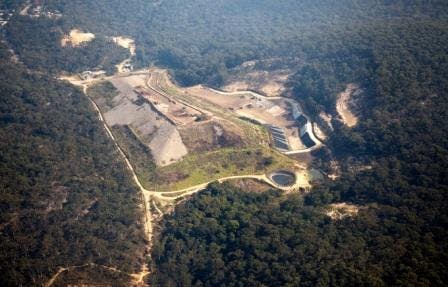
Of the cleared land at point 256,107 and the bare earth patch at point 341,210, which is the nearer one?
the bare earth patch at point 341,210

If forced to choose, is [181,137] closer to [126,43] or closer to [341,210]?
[341,210]

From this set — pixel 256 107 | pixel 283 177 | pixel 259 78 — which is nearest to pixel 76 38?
pixel 259 78

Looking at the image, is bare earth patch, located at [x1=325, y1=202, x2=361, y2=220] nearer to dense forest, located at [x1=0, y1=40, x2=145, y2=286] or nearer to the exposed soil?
the exposed soil

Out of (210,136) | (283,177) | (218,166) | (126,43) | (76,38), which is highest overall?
(283,177)

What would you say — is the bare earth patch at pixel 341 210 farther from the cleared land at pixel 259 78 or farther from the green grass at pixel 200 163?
the cleared land at pixel 259 78

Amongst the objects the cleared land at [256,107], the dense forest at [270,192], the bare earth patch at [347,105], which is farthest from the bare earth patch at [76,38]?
the bare earth patch at [347,105]

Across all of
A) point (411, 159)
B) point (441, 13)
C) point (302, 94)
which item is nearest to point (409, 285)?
point (411, 159)

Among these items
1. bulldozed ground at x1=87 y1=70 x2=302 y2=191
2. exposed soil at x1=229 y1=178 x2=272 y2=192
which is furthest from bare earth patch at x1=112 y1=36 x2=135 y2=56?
exposed soil at x1=229 y1=178 x2=272 y2=192

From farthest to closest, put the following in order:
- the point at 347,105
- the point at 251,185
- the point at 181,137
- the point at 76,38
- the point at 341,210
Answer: the point at 76,38
the point at 347,105
the point at 181,137
the point at 251,185
the point at 341,210
